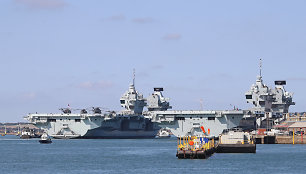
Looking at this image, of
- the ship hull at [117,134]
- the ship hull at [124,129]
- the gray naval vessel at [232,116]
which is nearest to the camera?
the gray naval vessel at [232,116]

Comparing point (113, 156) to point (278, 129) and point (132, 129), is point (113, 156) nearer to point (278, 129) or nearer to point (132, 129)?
point (278, 129)

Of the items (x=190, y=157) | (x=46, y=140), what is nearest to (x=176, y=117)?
(x=46, y=140)

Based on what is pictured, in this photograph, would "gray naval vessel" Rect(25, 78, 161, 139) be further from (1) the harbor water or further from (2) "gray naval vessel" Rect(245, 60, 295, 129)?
(1) the harbor water

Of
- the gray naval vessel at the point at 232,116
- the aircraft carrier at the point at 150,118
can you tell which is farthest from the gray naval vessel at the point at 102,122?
the gray naval vessel at the point at 232,116

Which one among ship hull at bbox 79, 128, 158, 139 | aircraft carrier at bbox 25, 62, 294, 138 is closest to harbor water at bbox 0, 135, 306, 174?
aircraft carrier at bbox 25, 62, 294, 138

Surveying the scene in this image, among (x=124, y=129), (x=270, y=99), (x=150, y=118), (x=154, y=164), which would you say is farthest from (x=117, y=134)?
(x=154, y=164)

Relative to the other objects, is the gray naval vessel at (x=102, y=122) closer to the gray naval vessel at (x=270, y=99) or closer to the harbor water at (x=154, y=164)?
the gray naval vessel at (x=270, y=99)

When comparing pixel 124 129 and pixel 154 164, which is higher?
pixel 124 129

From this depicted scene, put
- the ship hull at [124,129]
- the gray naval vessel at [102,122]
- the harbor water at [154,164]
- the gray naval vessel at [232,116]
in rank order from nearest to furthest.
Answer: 1. the harbor water at [154,164]
2. the gray naval vessel at [232,116]
3. the gray naval vessel at [102,122]
4. the ship hull at [124,129]

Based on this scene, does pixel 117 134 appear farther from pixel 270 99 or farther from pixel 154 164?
pixel 154 164

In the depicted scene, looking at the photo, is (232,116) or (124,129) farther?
(124,129)

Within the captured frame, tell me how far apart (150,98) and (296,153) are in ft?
231

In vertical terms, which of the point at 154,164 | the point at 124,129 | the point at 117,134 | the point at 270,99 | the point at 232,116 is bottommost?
the point at 154,164

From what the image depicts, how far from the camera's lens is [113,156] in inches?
3147
